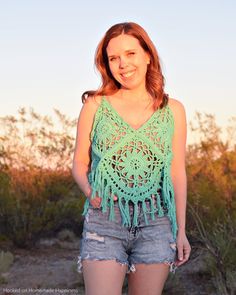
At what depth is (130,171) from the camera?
11.6 ft

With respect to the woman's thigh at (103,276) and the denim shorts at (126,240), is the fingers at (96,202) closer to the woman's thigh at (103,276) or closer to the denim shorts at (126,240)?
the denim shorts at (126,240)

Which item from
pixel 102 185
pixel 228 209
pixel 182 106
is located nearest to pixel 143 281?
A: pixel 102 185

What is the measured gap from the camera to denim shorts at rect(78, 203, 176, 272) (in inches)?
131

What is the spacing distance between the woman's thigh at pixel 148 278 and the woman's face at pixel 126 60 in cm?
97

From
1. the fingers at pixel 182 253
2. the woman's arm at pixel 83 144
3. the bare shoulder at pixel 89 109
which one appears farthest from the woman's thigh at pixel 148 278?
the bare shoulder at pixel 89 109

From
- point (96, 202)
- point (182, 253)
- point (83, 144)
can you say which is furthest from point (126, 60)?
point (182, 253)

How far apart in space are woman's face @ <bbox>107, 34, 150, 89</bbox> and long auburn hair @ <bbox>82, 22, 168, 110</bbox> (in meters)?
0.04

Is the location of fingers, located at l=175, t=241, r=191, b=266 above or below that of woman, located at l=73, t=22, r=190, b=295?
below

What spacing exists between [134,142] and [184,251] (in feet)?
2.09

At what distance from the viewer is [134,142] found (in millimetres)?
3578

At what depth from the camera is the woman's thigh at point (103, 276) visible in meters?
3.26

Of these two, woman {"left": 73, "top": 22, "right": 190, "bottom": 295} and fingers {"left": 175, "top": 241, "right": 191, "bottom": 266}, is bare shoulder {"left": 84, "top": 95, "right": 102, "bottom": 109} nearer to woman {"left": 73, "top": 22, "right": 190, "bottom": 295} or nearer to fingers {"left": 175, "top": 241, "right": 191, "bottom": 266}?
woman {"left": 73, "top": 22, "right": 190, "bottom": 295}

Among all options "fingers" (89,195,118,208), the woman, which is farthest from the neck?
"fingers" (89,195,118,208)

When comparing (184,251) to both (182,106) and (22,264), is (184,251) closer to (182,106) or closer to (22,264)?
(182,106)
